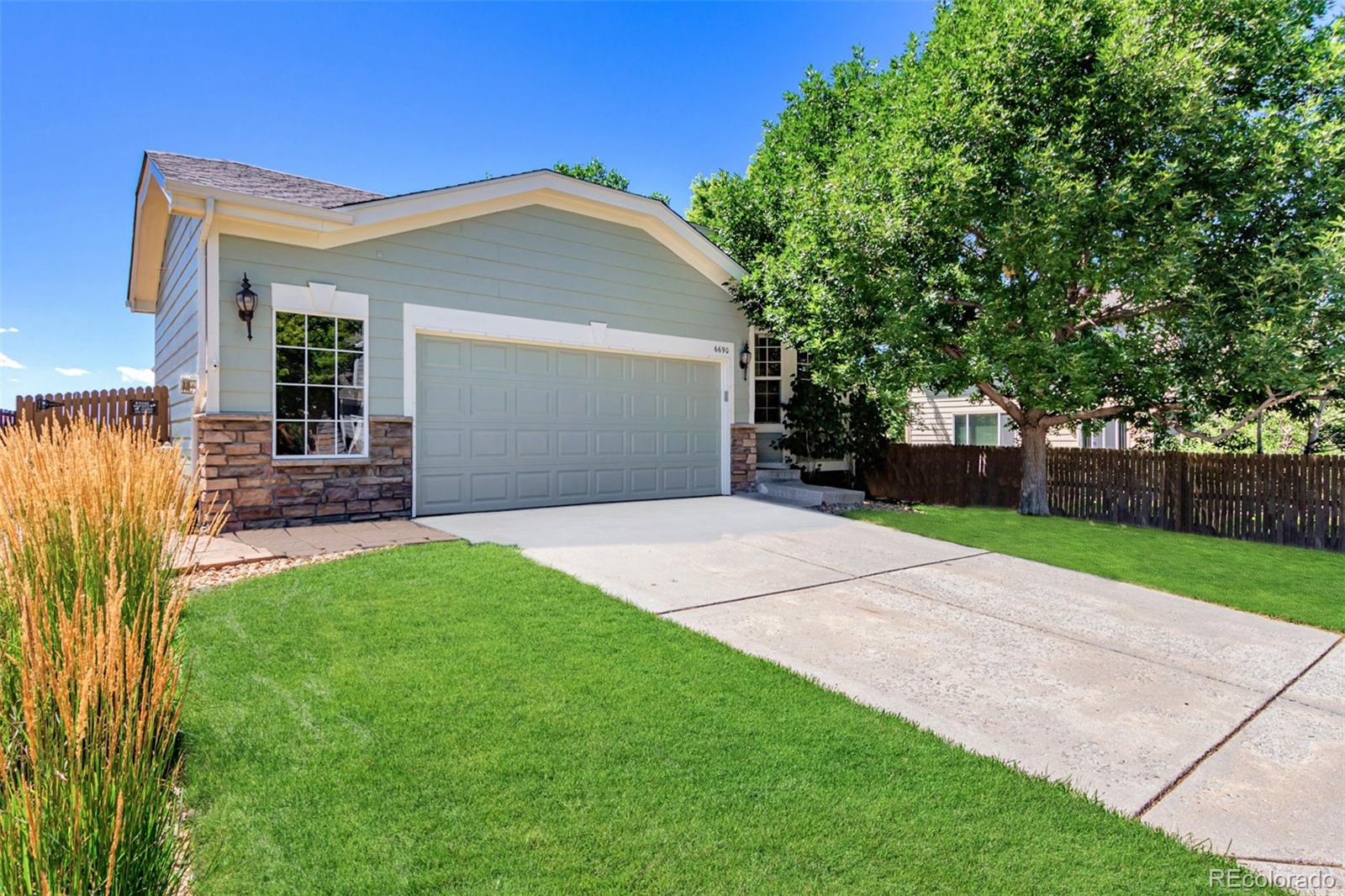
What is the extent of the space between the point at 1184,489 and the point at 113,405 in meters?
15.1

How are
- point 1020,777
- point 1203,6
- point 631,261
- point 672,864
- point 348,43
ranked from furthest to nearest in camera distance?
point 348,43 → point 631,261 → point 1203,6 → point 1020,777 → point 672,864

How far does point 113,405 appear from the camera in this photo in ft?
32.1

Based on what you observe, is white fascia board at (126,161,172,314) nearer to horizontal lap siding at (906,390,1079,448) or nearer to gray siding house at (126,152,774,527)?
gray siding house at (126,152,774,527)

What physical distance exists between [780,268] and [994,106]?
326 cm

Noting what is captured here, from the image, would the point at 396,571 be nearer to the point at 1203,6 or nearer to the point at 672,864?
the point at 672,864

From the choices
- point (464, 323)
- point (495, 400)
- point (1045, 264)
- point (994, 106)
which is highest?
point (994, 106)

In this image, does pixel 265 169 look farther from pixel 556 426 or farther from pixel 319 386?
pixel 556 426

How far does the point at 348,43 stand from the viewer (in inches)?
412

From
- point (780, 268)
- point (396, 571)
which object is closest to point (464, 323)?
point (396, 571)

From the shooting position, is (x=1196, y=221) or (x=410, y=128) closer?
(x=1196, y=221)

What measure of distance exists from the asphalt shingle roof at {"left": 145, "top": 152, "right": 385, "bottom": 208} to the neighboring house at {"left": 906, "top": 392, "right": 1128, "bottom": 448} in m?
12.2

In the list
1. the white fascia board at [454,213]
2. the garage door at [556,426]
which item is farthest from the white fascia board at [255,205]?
the garage door at [556,426]

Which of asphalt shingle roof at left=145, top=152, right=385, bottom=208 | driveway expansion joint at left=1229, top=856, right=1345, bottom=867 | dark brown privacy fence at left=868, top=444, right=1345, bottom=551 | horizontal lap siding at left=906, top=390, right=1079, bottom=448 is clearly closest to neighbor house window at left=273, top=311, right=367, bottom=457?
asphalt shingle roof at left=145, top=152, right=385, bottom=208

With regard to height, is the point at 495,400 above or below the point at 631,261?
below
